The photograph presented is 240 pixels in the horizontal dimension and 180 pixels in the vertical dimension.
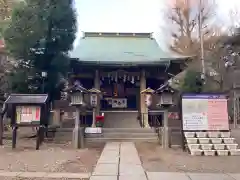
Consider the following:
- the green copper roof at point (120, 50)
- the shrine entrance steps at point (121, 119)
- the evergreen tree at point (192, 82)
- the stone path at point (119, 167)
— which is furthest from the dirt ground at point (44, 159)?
the evergreen tree at point (192, 82)

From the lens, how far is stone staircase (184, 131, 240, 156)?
932 cm

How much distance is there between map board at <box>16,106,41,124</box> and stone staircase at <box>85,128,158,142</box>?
2.88 m

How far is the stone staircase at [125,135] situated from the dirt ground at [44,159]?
165cm

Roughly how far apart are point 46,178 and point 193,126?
6.30m

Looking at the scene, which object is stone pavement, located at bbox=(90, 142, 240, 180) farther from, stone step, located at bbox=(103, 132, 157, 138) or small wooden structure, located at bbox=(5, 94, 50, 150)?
stone step, located at bbox=(103, 132, 157, 138)

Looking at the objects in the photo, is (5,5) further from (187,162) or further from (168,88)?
(187,162)

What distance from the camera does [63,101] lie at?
16.2 meters

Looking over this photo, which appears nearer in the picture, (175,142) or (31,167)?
(31,167)

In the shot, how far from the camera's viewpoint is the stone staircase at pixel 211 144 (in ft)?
30.6

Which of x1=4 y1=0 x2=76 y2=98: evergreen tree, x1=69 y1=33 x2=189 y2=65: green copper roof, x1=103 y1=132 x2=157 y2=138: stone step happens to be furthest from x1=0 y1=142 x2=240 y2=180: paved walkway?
x1=69 y1=33 x2=189 y2=65: green copper roof

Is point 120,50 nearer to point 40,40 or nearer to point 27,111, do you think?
point 40,40

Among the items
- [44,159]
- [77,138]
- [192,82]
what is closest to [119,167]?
[44,159]

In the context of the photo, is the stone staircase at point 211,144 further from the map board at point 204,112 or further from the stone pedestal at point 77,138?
the stone pedestal at point 77,138

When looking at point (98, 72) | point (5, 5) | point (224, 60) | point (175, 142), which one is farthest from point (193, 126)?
point (224, 60)
